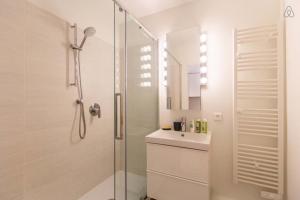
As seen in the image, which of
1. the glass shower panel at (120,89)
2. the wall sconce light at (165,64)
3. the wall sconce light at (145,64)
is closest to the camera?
the glass shower panel at (120,89)

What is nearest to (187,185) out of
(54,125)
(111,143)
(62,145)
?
(111,143)

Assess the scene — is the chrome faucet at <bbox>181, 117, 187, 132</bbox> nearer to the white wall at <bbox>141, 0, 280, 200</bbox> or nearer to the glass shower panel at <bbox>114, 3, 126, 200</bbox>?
the white wall at <bbox>141, 0, 280, 200</bbox>

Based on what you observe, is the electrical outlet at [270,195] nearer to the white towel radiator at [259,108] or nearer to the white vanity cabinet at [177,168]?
the white towel radiator at [259,108]

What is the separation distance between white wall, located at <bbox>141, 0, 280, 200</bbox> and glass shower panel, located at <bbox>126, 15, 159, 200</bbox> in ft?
2.15

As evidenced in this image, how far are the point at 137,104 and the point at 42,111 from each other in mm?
941

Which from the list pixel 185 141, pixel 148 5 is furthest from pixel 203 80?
pixel 148 5

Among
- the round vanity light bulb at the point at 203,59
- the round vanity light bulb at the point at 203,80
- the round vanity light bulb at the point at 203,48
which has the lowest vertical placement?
the round vanity light bulb at the point at 203,80

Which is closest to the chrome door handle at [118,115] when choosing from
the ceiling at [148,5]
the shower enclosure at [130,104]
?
the shower enclosure at [130,104]

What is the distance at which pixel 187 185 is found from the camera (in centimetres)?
154

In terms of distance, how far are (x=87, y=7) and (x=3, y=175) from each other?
6.01ft

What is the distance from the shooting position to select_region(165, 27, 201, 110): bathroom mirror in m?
1.97

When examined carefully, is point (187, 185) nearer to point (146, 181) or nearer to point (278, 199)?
point (146, 181)

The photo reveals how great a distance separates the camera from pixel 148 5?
6.95 ft

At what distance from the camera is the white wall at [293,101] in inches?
47.6
